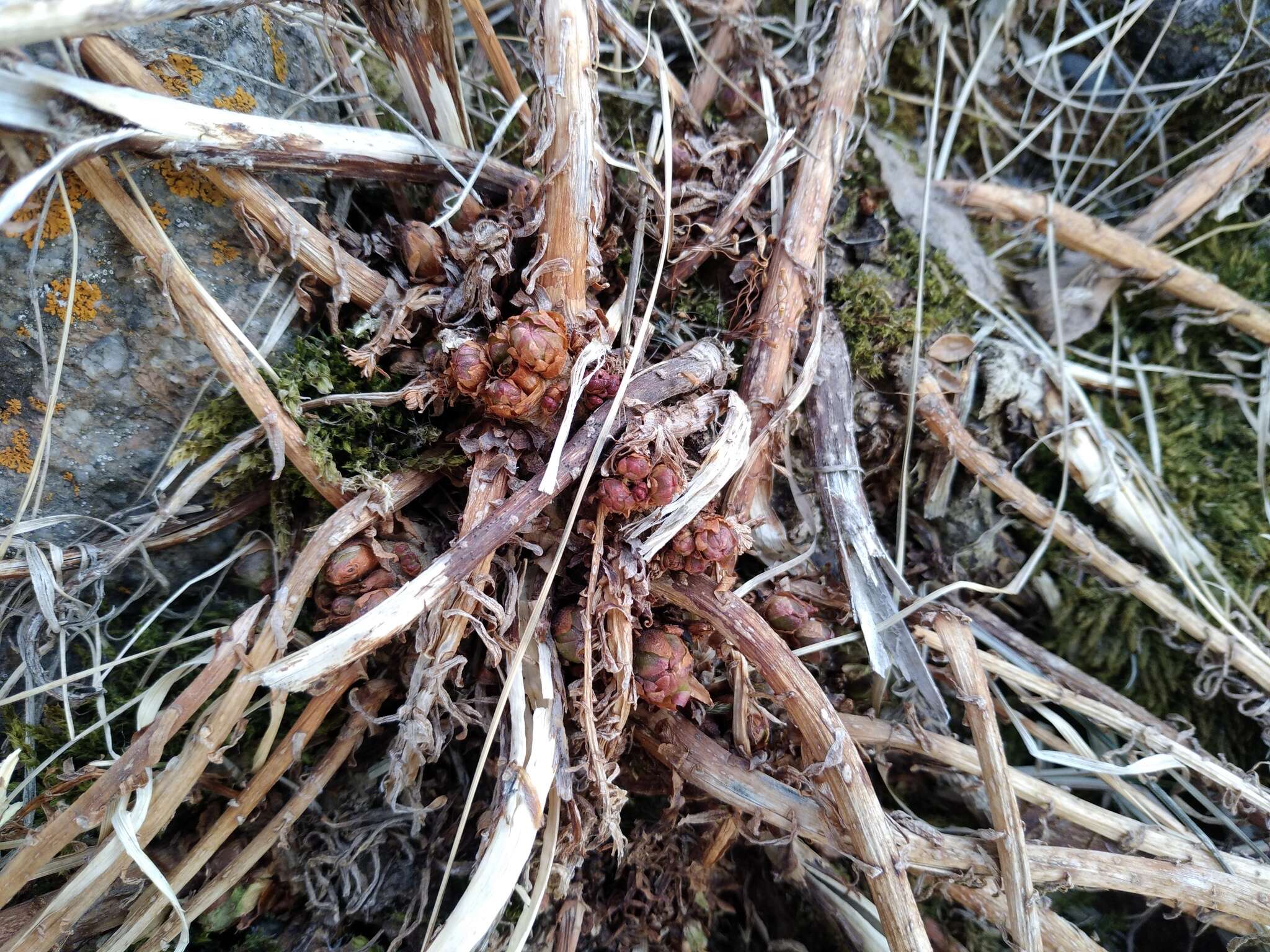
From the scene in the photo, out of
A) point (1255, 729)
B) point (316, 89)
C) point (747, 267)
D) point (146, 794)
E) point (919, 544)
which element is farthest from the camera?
point (919, 544)

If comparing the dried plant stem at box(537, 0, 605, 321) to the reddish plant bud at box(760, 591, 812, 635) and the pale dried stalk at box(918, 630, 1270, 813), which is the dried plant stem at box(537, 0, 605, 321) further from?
the pale dried stalk at box(918, 630, 1270, 813)

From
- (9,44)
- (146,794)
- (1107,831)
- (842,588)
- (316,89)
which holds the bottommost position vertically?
(146,794)

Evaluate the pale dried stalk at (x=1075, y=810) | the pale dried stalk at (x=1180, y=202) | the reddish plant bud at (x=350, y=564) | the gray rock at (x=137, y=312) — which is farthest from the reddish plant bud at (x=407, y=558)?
the pale dried stalk at (x=1180, y=202)

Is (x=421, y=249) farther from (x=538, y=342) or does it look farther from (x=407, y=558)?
(x=407, y=558)

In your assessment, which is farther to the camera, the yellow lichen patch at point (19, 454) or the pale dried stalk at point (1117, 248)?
the pale dried stalk at point (1117, 248)

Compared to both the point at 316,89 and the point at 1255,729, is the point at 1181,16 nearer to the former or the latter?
the point at 1255,729

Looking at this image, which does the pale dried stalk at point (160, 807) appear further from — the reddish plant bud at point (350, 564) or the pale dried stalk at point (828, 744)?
the pale dried stalk at point (828, 744)

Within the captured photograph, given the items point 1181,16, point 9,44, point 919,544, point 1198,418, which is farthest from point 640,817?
point 1181,16
